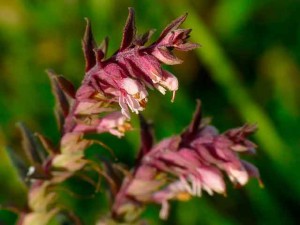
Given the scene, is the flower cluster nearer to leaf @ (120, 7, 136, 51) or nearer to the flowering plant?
the flowering plant

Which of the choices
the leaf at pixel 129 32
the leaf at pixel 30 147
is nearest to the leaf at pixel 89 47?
the leaf at pixel 129 32

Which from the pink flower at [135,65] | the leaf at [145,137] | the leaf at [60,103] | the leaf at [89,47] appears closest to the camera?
the pink flower at [135,65]

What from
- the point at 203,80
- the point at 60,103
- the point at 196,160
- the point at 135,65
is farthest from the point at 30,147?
the point at 203,80

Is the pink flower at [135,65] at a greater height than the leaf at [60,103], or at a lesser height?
lesser

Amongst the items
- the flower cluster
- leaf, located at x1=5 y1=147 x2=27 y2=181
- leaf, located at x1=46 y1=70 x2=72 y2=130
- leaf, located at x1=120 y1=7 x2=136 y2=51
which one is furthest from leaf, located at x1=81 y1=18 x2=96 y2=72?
leaf, located at x1=5 y1=147 x2=27 y2=181

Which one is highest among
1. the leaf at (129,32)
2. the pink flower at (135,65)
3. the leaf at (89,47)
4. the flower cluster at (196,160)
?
the leaf at (89,47)

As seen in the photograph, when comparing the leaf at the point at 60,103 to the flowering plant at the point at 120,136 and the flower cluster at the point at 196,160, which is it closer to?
the flowering plant at the point at 120,136

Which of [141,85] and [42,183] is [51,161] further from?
[141,85]

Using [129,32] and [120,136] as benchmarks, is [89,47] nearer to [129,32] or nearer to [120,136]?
[129,32]

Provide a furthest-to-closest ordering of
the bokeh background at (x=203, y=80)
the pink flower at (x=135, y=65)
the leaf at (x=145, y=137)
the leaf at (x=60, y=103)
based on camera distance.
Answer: the bokeh background at (x=203, y=80) → the leaf at (x=145, y=137) → the leaf at (x=60, y=103) → the pink flower at (x=135, y=65)
